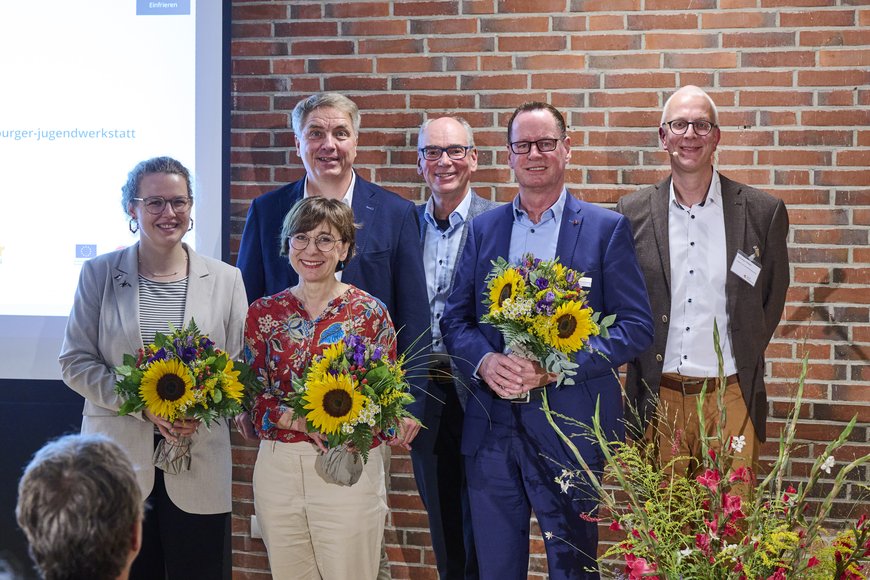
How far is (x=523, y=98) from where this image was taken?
396 cm

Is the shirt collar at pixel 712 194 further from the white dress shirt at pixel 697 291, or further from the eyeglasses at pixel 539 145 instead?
the eyeglasses at pixel 539 145

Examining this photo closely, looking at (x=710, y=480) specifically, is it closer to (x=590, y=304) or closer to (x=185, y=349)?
(x=590, y=304)

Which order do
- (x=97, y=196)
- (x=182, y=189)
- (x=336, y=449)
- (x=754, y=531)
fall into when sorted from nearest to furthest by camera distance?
(x=754, y=531), (x=336, y=449), (x=182, y=189), (x=97, y=196)

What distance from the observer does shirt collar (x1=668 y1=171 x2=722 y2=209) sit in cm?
325

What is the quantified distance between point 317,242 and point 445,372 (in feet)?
2.66

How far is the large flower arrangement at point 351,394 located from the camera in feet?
8.14

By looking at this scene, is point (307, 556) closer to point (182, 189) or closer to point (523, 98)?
point (182, 189)

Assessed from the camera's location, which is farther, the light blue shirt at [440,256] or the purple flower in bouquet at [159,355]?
the light blue shirt at [440,256]

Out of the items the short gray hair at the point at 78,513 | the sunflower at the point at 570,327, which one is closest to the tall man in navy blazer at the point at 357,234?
the sunflower at the point at 570,327

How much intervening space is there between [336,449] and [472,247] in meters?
0.88

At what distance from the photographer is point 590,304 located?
2.92 metres

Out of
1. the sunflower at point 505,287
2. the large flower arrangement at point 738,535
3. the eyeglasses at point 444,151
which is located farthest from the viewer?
the eyeglasses at point 444,151

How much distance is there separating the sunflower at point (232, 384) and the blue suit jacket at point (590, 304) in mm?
743

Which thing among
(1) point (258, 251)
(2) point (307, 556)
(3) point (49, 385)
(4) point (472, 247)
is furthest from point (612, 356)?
(3) point (49, 385)
